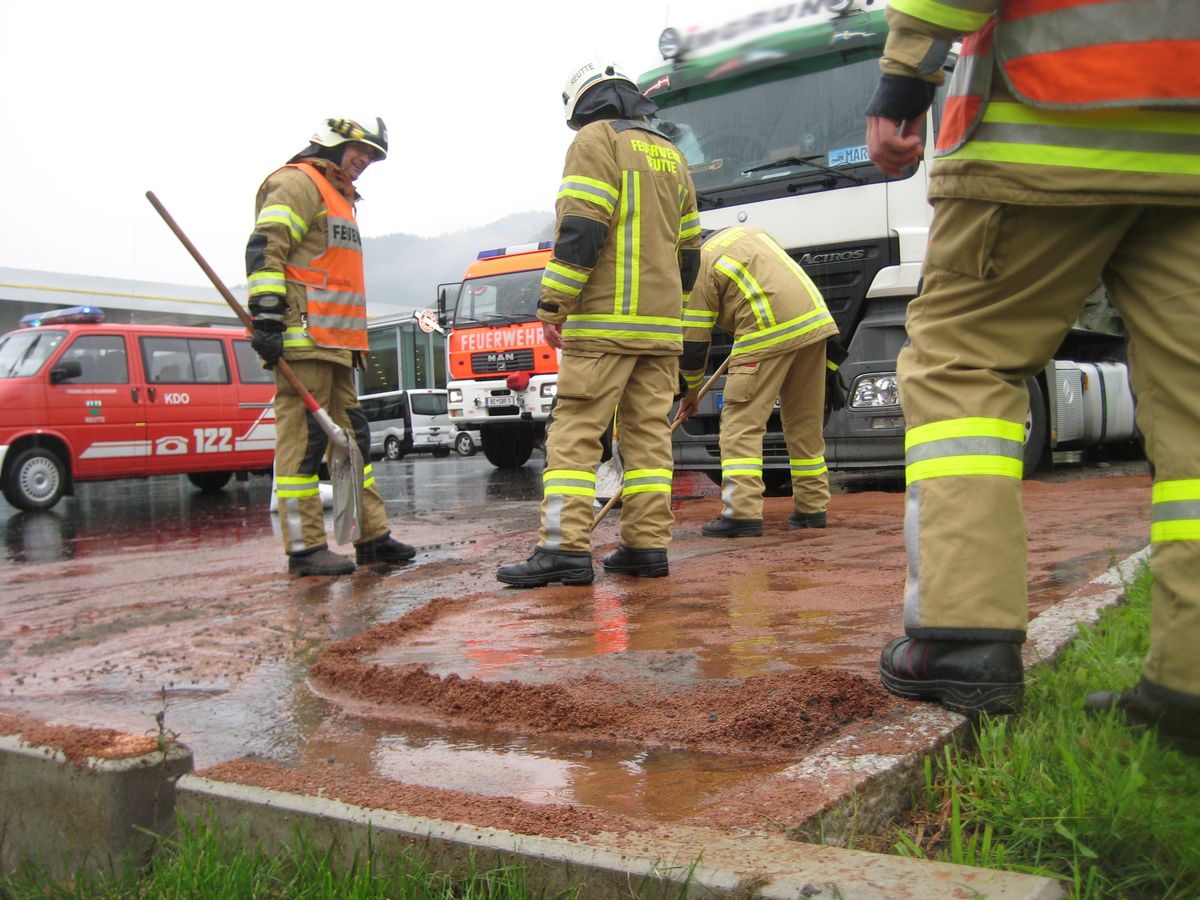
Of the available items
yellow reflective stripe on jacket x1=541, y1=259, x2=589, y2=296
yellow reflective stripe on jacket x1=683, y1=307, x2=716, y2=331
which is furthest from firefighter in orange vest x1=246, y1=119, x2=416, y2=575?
yellow reflective stripe on jacket x1=683, y1=307, x2=716, y2=331

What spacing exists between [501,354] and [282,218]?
1005cm

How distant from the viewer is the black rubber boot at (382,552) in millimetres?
5555

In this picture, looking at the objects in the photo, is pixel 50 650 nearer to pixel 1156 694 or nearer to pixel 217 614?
pixel 217 614

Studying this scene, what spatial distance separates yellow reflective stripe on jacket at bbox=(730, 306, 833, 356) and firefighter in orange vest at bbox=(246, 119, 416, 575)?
208 centimetres

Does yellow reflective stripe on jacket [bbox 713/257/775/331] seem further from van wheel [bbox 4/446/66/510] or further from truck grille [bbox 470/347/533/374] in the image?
truck grille [bbox 470/347/533/374]

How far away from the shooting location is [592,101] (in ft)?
15.3

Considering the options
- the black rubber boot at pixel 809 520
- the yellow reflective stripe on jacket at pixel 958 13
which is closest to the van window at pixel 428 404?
the black rubber boot at pixel 809 520

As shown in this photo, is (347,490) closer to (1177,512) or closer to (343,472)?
(343,472)

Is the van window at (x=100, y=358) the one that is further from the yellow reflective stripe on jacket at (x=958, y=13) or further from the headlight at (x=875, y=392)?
the yellow reflective stripe on jacket at (x=958, y=13)

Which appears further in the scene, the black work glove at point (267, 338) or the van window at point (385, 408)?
the van window at point (385, 408)

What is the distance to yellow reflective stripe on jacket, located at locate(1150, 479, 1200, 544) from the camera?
1979 millimetres

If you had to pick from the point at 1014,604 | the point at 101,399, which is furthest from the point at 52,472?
the point at 1014,604

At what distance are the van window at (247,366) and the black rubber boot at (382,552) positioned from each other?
815 cm

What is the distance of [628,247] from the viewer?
4582 mm
